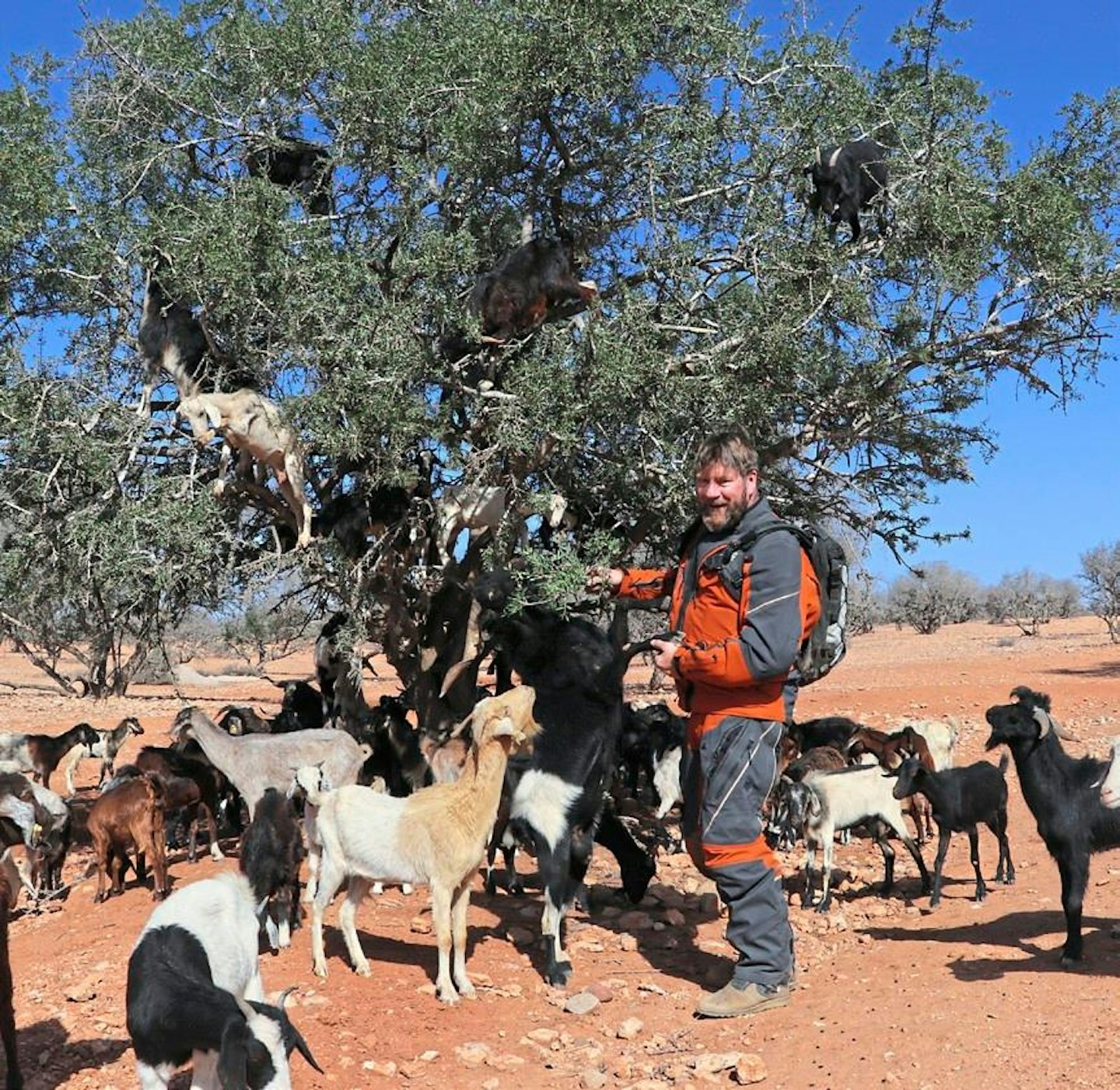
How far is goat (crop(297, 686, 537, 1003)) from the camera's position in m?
5.86

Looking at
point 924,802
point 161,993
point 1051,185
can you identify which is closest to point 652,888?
point 924,802

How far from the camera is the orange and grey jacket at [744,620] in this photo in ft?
17.6

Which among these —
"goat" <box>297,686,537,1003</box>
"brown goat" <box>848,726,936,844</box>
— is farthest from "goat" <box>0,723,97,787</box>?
"brown goat" <box>848,726,936,844</box>

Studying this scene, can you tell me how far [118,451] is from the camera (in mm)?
8516

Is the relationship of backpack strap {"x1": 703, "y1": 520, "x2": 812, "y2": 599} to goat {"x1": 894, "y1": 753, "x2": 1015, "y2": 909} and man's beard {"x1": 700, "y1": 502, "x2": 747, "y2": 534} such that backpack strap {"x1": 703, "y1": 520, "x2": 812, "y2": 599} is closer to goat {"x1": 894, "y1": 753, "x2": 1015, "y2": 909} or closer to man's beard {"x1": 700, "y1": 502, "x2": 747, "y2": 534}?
man's beard {"x1": 700, "y1": 502, "x2": 747, "y2": 534}

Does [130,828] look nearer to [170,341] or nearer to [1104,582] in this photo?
[170,341]

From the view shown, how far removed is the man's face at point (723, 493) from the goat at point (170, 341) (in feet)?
14.4

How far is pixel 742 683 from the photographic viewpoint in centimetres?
542

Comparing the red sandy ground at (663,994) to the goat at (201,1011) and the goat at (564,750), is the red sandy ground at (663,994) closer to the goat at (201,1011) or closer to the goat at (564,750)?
the goat at (564,750)

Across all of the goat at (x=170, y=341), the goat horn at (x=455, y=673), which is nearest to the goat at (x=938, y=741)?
the goat horn at (x=455, y=673)

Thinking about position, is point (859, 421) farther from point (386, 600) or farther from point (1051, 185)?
point (386, 600)

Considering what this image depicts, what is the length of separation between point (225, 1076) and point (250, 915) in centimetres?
128

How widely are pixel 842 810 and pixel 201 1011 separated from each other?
5.22m

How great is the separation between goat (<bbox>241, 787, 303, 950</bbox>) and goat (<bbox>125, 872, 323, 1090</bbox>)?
181 centimetres
